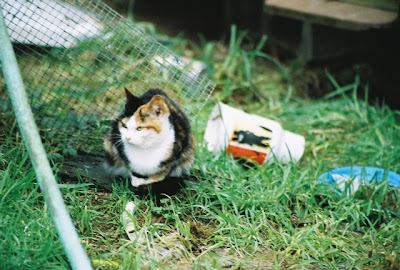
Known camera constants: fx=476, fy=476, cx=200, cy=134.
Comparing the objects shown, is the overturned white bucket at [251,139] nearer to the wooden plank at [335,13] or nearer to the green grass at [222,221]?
the green grass at [222,221]

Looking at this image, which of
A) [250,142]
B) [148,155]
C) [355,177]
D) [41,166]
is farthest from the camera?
[250,142]

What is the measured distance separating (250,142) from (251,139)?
0.02 metres

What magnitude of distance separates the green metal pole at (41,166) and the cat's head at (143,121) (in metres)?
0.46

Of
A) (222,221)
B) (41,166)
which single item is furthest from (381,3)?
(41,166)

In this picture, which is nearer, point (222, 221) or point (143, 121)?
point (143, 121)

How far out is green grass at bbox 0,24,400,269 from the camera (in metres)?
1.99

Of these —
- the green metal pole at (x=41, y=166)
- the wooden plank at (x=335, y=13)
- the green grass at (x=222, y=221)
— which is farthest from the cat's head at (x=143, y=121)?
the wooden plank at (x=335, y=13)

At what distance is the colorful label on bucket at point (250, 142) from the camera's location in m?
2.84

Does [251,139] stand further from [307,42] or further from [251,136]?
[307,42]

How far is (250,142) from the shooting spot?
2.84 m

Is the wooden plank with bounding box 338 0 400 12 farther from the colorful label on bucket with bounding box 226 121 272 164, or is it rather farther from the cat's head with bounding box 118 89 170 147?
the cat's head with bounding box 118 89 170 147

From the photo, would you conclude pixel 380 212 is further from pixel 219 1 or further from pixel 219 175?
pixel 219 1

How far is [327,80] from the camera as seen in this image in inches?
160

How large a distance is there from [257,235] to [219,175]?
0.51 m
